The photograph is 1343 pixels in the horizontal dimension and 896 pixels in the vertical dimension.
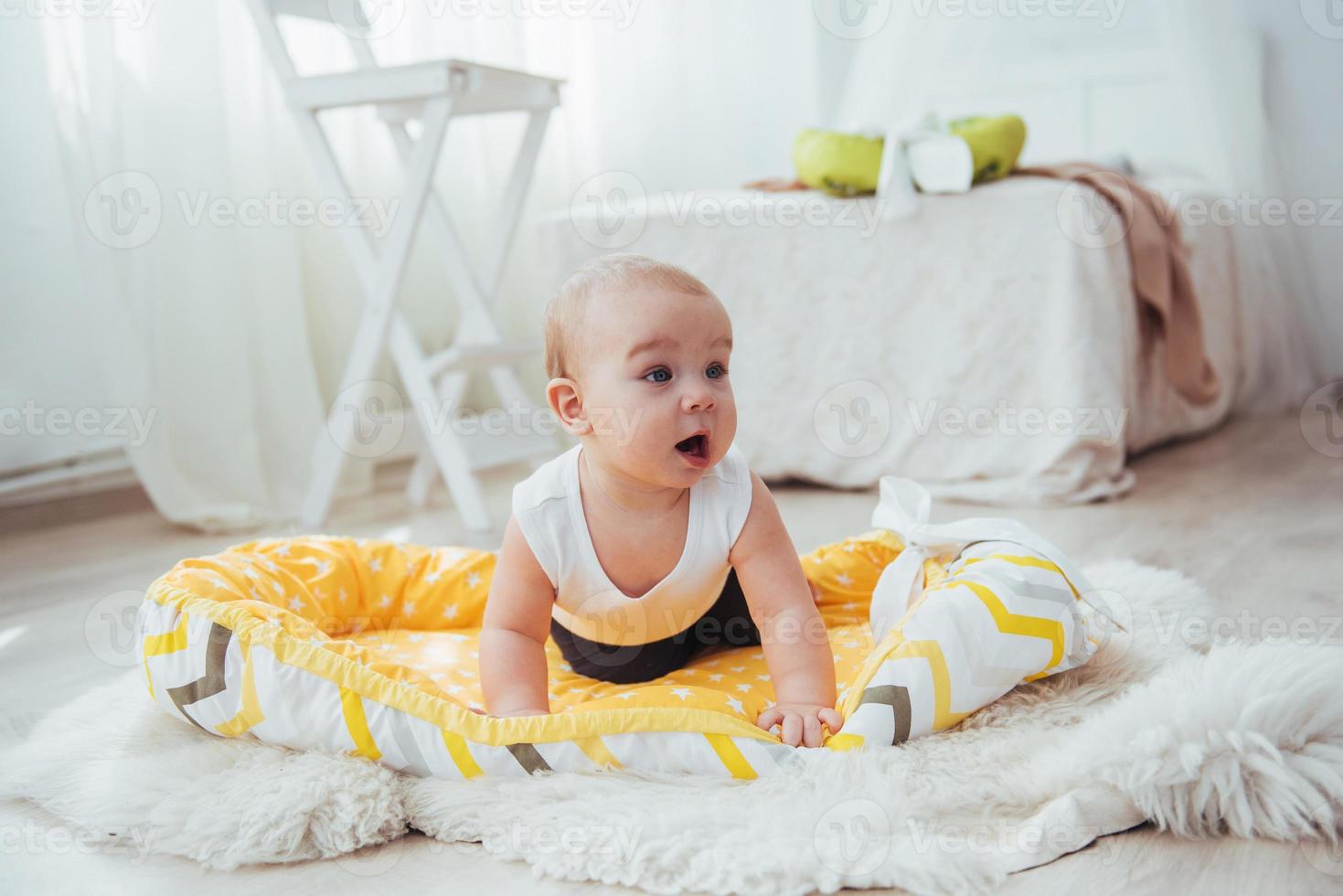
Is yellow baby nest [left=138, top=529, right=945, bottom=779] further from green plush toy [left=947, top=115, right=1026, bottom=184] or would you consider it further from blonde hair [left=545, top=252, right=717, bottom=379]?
green plush toy [left=947, top=115, right=1026, bottom=184]

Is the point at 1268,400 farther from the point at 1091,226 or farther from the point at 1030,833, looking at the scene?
the point at 1030,833

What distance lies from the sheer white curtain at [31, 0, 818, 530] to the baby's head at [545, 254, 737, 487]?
127cm

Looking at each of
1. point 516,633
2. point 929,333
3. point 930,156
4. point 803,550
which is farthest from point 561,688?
point 930,156

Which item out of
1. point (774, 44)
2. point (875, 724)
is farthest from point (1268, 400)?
point (875, 724)

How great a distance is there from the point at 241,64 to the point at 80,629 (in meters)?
1.23

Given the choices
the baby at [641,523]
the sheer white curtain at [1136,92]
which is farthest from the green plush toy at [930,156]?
the baby at [641,523]

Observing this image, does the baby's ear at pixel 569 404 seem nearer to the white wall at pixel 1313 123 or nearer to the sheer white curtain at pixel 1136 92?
the sheer white curtain at pixel 1136 92

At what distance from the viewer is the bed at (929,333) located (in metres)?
1.99

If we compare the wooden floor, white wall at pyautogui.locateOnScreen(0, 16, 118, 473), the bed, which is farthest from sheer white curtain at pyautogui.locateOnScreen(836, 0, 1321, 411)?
white wall at pyautogui.locateOnScreen(0, 16, 118, 473)

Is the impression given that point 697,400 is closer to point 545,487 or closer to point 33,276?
point 545,487

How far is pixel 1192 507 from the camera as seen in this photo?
73.2 inches

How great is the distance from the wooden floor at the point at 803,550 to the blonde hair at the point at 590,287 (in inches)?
16.6

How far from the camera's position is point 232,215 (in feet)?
7.38

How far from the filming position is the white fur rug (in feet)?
2.64
